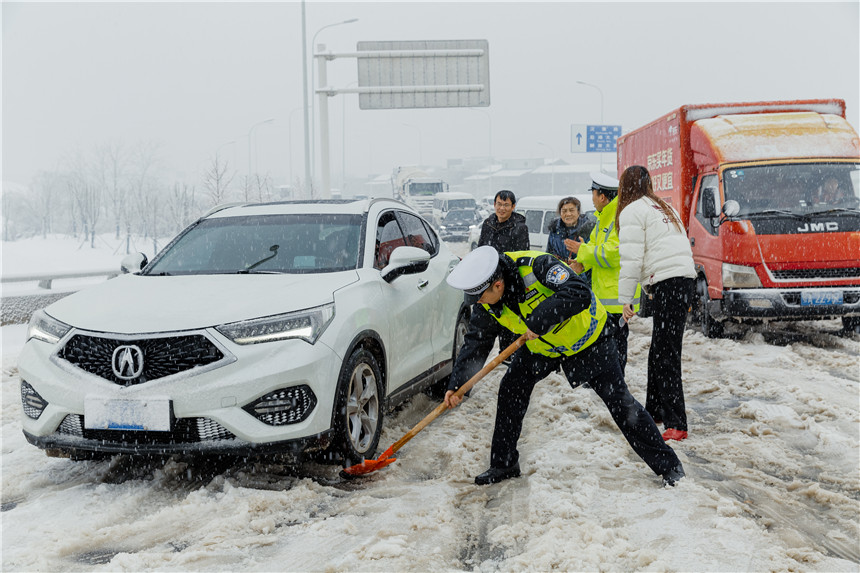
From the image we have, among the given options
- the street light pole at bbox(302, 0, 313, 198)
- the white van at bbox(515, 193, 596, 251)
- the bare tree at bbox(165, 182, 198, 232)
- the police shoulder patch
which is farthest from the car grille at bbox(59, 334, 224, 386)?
the bare tree at bbox(165, 182, 198, 232)

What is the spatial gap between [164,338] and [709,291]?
23.3 ft

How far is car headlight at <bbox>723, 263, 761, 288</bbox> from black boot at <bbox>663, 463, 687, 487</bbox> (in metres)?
5.14

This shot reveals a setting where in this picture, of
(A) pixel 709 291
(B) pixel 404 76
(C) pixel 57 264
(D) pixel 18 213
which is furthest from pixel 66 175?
(A) pixel 709 291

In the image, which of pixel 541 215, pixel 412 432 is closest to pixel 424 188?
pixel 541 215

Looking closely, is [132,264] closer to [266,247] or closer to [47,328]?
[266,247]

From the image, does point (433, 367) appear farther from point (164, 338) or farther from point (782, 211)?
point (782, 211)

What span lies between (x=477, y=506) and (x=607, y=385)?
3.07 feet

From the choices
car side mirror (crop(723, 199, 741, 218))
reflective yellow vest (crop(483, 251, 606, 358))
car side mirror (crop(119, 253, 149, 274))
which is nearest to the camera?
reflective yellow vest (crop(483, 251, 606, 358))

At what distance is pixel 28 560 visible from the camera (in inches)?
135

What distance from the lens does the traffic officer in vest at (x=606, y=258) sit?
5777mm

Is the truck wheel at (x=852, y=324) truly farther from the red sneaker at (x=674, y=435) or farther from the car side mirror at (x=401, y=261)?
the car side mirror at (x=401, y=261)

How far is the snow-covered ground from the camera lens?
3.38 m

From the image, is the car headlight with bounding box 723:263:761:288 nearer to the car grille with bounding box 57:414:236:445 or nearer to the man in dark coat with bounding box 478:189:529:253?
the man in dark coat with bounding box 478:189:529:253

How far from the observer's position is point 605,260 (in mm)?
5812
